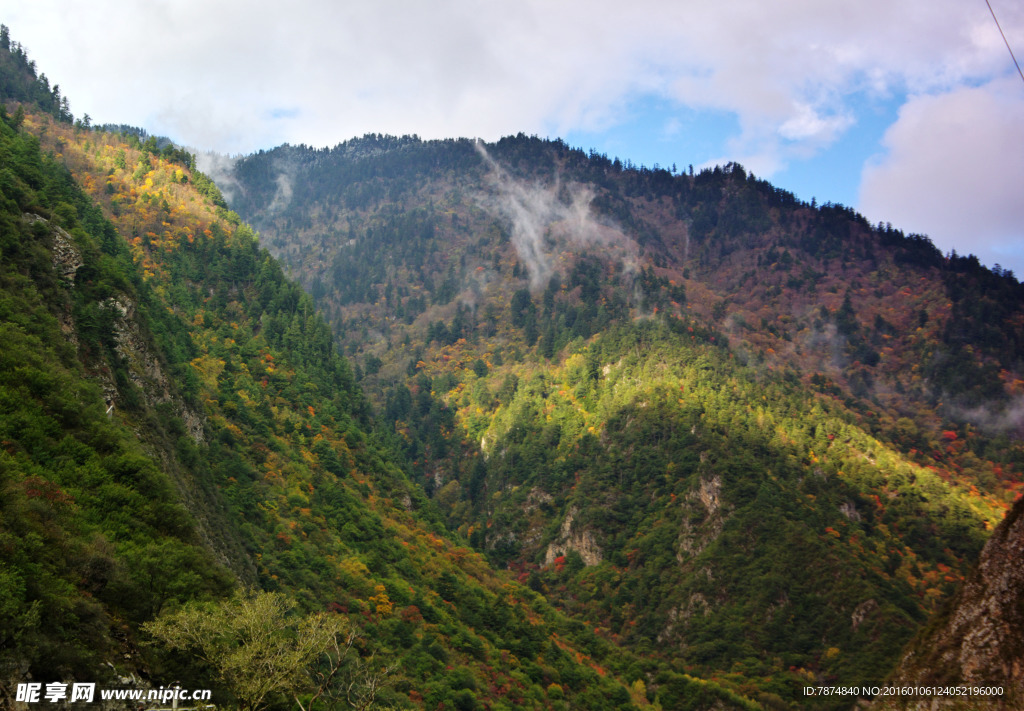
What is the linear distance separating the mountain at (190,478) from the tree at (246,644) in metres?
1.61

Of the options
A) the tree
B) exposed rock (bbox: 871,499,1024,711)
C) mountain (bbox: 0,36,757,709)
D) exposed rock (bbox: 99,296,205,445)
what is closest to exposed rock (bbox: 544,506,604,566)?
mountain (bbox: 0,36,757,709)

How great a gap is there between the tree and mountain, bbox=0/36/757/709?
1.61 metres

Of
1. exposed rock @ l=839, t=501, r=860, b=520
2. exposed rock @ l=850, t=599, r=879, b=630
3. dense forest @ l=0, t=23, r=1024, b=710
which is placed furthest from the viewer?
exposed rock @ l=839, t=501, r=860, b=520

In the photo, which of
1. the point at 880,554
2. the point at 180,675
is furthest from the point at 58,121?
the point at 880,554

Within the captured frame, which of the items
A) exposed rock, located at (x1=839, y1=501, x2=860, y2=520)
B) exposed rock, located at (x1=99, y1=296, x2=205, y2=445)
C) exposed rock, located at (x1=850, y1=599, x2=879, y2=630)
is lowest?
exposed rock, located at (x1=850, y1=599, x2=879, y2=630)

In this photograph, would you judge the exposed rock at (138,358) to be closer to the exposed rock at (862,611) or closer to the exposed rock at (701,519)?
the exposed rock at (701,519)

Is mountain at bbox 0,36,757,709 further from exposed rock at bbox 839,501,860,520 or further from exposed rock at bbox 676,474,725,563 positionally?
exposed rock at bbox 839,501,860,520

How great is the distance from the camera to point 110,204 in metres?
144

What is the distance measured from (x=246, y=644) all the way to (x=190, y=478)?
3919 cm

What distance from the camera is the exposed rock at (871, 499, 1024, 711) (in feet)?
163

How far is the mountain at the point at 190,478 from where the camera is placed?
35375mm

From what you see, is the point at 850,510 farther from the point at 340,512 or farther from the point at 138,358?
the point at 138,358

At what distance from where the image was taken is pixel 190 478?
6844 cm

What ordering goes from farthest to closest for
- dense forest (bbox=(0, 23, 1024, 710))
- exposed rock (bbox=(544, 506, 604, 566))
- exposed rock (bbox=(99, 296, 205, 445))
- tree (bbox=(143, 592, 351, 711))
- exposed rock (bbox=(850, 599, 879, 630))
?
exposed rock (bbox=(544, 506, 604, 566)) → exposed rock (bbox=(850, 599, 879, 630)) → exposed rock (bbox=(99, 296, 205, 445)) → dense forest (bbox=(0, 23, 1024, 710)) → tree (bbox=(143, 592, 351, 711))
